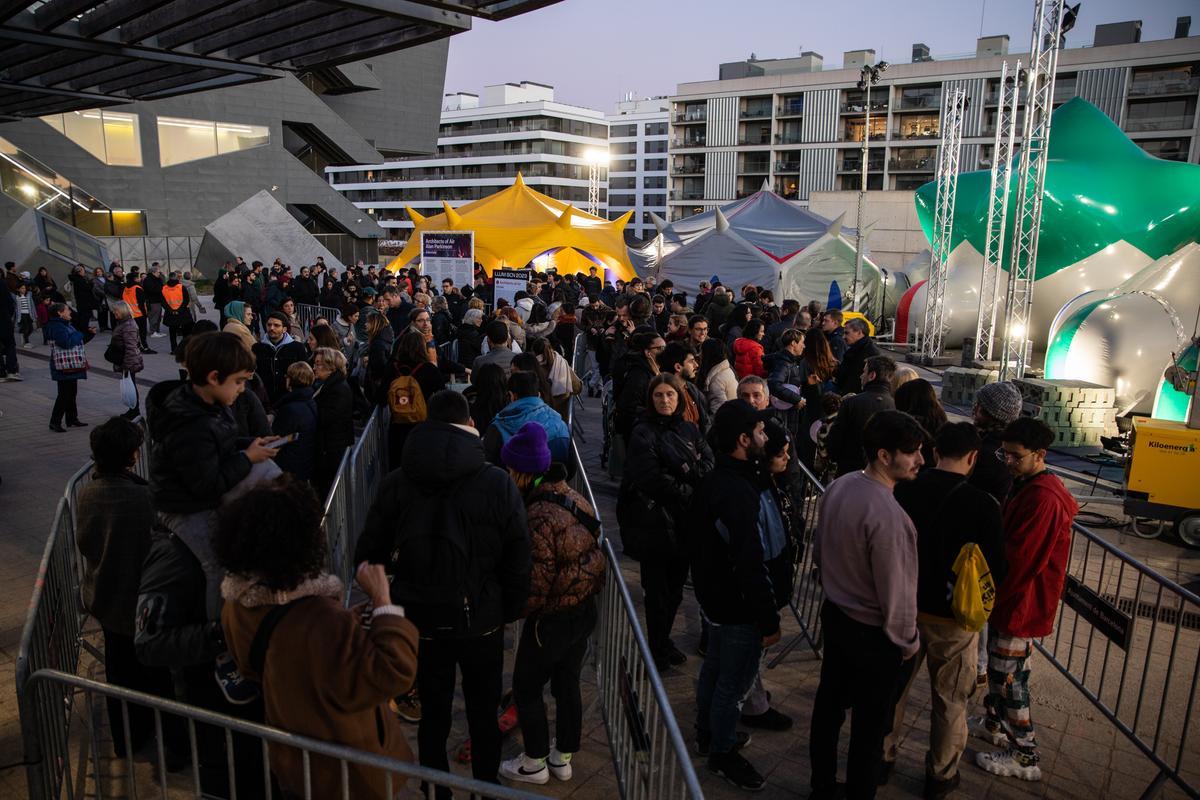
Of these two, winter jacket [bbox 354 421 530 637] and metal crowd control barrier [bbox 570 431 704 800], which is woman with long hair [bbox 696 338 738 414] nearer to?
metal crowd control barrier [bbox 570 431 704 800]

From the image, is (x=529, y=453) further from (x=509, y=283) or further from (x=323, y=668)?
(x=509, y=283)

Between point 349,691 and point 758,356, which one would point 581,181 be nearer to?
point 758,356

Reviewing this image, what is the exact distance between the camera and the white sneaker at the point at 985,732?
447cm

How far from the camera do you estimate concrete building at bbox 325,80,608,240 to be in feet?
305

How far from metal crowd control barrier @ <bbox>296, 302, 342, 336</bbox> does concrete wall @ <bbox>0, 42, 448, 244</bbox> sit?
1355 centimetres

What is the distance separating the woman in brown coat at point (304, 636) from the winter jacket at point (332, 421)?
3.98 metres

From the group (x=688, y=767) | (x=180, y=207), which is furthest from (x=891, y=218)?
(x=688, y=767)

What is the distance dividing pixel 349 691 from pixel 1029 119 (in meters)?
14.9

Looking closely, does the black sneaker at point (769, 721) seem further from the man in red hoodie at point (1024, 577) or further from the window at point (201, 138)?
the window at point (201, 138)

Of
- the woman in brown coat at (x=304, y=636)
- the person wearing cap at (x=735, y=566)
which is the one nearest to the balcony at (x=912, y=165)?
the person wearing cap at (x=735, y=566)

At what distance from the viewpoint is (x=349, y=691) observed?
2330 mm

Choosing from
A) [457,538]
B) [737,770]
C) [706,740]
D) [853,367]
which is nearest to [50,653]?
[457,538]

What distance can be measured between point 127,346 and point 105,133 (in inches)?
1081

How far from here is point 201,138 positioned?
34.2 meters
